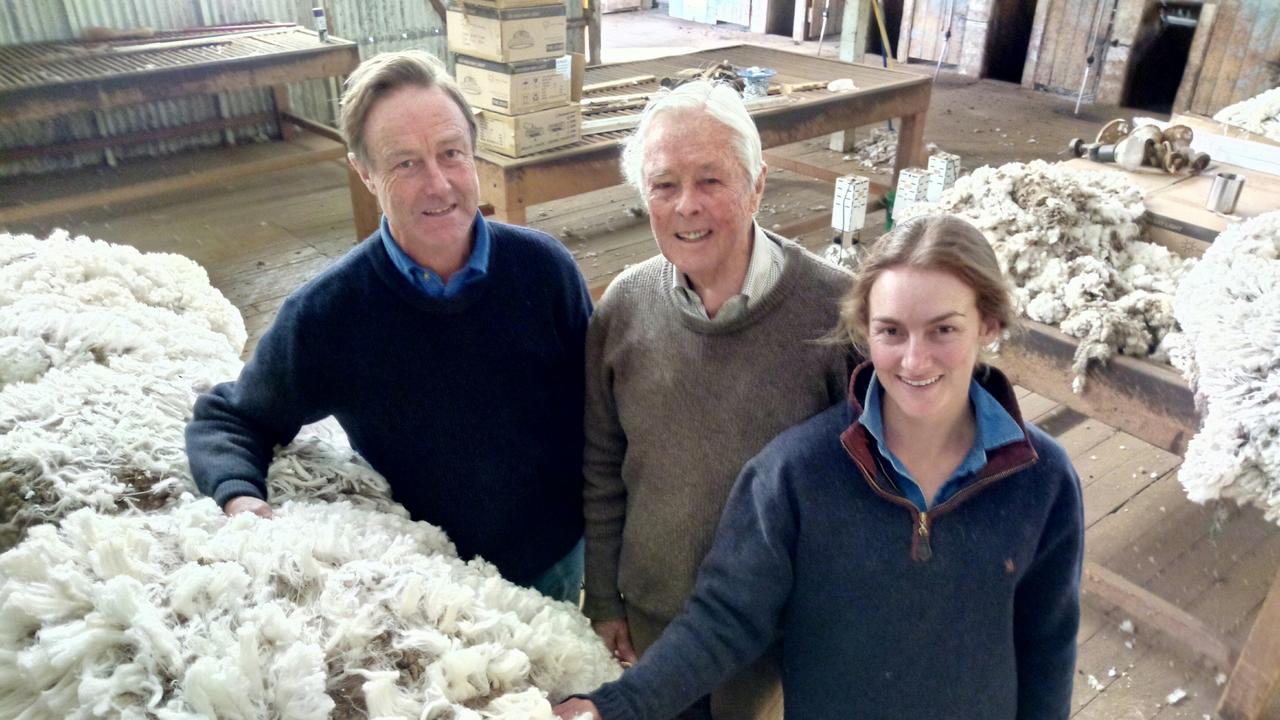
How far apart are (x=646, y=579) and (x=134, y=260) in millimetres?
1230

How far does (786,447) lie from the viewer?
1230mm

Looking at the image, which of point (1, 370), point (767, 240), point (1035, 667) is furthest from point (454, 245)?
point (1035, 667)

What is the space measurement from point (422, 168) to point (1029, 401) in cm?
293

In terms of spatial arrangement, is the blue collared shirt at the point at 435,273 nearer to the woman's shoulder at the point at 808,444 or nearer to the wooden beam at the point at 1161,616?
the woman's shoulder at the point at 808,444

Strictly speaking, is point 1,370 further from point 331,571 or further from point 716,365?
point 716,365

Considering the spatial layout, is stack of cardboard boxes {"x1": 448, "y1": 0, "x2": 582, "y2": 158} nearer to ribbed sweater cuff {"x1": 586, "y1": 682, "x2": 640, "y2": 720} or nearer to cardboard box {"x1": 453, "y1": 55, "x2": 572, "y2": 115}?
cardboard box {"x1": 453, "y1": 55, "x2": 572, "y2": 115}

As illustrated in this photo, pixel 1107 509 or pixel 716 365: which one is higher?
pixel 716 365

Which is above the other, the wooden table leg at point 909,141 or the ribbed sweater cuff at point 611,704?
the ribbed sweater cuff at point 611,704

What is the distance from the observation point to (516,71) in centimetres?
299

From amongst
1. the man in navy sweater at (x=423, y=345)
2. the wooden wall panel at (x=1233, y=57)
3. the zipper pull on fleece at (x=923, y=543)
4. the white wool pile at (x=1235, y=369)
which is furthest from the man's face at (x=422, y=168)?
the wooden wall panel at (x=1233, y=57)

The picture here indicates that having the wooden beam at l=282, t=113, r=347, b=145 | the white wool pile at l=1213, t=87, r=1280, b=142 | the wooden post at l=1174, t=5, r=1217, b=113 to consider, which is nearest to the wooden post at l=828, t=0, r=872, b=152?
the white wool pile at l=1213, t=87, r=1280, b=142

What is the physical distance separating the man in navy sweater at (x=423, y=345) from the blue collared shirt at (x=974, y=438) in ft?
1.79

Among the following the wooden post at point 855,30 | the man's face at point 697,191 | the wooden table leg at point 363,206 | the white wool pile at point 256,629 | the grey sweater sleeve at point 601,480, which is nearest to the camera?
the white wool pile at point 256,629

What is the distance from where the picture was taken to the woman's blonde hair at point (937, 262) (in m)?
1.12
